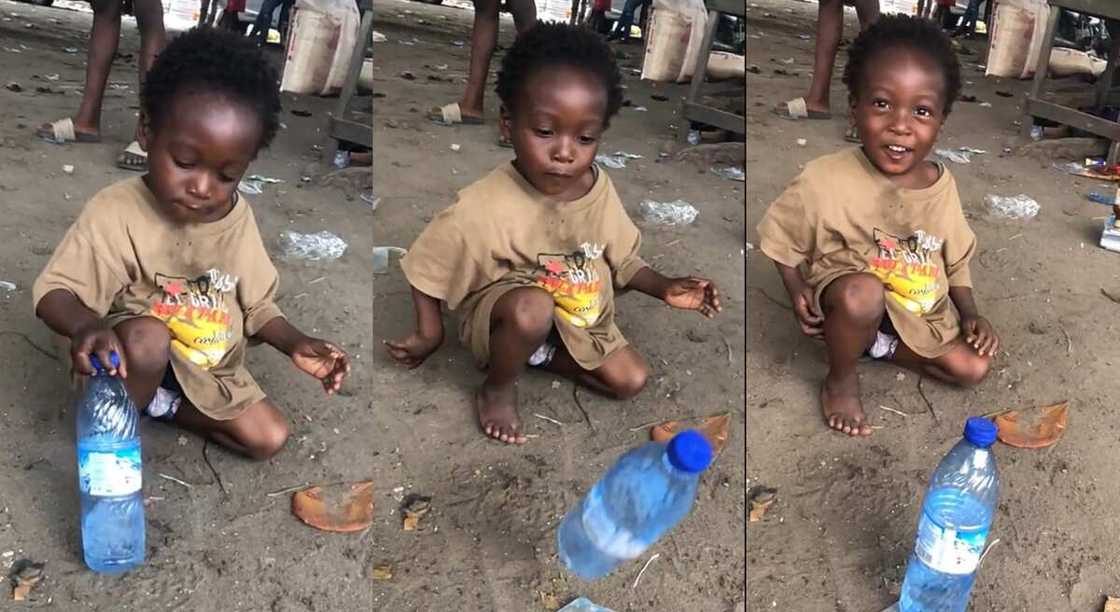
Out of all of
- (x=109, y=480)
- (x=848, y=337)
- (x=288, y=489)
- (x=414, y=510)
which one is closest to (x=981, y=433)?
(x=848, y=337)

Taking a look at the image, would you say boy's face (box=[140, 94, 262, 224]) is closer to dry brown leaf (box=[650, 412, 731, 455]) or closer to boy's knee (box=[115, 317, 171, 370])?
boy's knee (box=[115, 317, 171, 370])

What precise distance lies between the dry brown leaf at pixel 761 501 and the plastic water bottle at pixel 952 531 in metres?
0.21

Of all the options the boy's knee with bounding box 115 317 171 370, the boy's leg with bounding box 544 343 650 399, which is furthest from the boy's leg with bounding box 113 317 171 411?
the boy's leg with bounding box 544 343 650 399

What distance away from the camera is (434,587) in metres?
1.42

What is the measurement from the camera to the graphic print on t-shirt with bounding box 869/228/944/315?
1507 millimetres

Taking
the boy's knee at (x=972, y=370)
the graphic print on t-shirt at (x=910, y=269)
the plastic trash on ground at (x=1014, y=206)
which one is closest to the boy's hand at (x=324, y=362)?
the graphic print on t-shirt at (x=910, y=269)

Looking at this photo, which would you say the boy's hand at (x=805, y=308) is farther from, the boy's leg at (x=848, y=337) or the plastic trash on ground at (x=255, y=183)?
the plastic trash on ground at (x=255, y=183)

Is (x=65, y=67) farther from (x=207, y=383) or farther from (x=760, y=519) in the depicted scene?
(x=760, y=519)

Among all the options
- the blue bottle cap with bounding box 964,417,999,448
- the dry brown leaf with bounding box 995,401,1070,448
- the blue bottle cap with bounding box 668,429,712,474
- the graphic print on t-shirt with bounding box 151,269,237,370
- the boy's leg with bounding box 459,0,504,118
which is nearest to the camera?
the blue bottle cap with bounding box 668,429,712,474

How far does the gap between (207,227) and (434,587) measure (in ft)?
1.98

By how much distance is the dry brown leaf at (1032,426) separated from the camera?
1.69m

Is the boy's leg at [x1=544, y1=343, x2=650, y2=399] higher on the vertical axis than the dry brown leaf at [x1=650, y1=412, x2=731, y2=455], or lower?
higher

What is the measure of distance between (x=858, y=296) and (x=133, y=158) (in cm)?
110

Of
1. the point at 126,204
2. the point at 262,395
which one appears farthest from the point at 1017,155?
the point at 126,204
